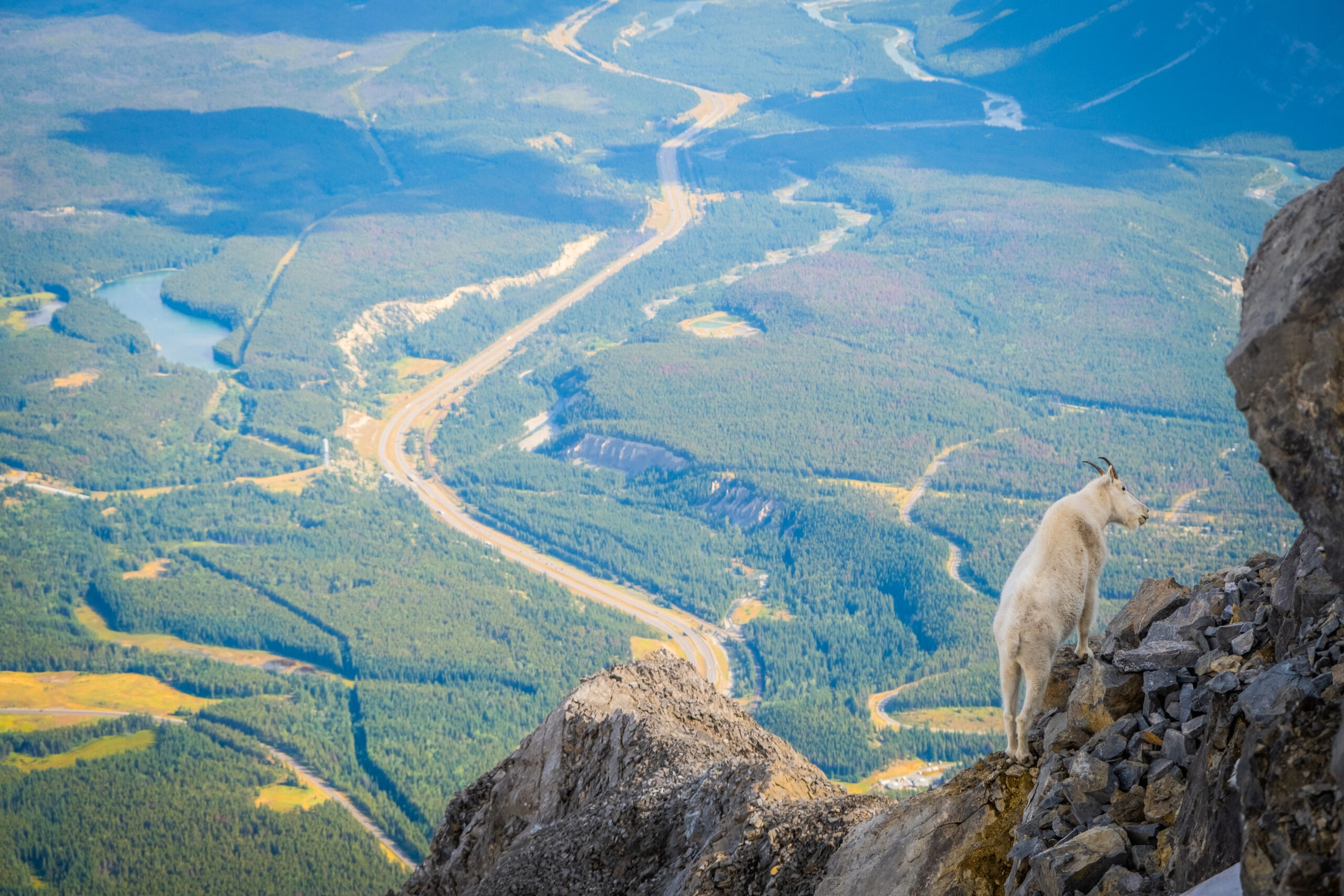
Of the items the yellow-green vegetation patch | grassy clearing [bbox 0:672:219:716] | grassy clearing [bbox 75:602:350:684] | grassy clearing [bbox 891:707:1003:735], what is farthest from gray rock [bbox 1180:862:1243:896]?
the yellow-green vegetation patch

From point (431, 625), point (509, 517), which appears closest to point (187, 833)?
point (431, 625)

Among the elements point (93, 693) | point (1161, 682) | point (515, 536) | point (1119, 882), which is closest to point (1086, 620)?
point (1161, 682)

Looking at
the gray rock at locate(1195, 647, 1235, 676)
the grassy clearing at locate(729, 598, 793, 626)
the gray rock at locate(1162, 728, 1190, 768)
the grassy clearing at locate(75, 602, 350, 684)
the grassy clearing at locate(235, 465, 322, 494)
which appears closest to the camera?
the gray rock at locate(1162, 728, 1190, 768)

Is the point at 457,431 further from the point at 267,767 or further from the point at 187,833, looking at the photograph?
the point at 187,833

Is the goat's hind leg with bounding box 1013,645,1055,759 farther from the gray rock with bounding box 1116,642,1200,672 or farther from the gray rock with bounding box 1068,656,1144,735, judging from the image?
the gray rock with bounding box 1116,642,1200,672

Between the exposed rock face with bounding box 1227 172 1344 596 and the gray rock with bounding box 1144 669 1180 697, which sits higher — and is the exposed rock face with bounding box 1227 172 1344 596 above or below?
above

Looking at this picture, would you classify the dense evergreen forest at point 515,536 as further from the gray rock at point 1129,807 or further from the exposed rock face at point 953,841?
the gray rock at point 1129,807

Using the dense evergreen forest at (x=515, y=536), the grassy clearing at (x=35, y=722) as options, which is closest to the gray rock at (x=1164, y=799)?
the dense evergreen forest at (x=515, y=536)

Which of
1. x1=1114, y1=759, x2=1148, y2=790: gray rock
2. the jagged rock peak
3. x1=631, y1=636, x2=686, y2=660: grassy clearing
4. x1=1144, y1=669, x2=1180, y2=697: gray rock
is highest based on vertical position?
x1=1144, y1=669, x2=1180, y2=697: gray rock
